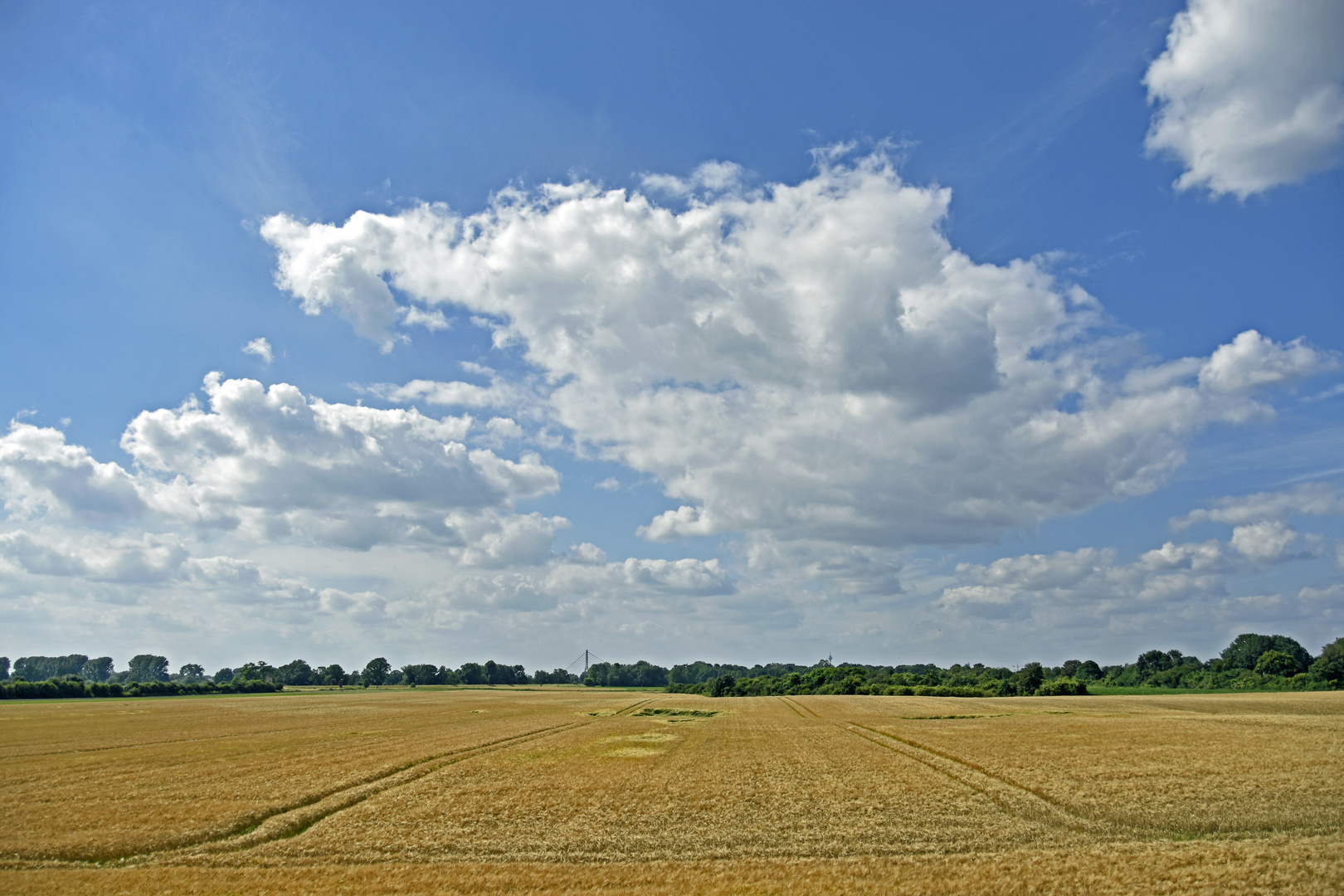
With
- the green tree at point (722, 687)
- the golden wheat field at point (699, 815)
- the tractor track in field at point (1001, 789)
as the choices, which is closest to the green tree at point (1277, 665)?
the golden wheat field at point (699, 815)

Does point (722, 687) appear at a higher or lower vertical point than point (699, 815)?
lower

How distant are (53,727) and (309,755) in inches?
1896

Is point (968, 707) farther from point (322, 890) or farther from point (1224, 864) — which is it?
point (322, 890)

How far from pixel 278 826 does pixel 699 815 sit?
1694 cm

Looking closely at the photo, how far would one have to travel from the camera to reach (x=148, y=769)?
138 ft

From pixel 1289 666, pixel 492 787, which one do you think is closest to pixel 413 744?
pixel 492 787

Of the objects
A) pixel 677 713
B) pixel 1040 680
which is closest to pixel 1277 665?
pixel 1040 680

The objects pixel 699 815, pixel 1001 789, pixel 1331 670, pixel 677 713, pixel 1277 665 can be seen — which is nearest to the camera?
pixel 699 815

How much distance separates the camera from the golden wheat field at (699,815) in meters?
21.0

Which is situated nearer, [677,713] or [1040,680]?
[677,713]

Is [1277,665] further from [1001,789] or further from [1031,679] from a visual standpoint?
[1001,789]

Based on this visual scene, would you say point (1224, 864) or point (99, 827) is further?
point (99, 827)

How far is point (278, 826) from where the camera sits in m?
27.4

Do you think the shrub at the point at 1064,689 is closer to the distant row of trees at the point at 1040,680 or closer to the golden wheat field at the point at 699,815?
the distant row of trees at the point at 1040,680
